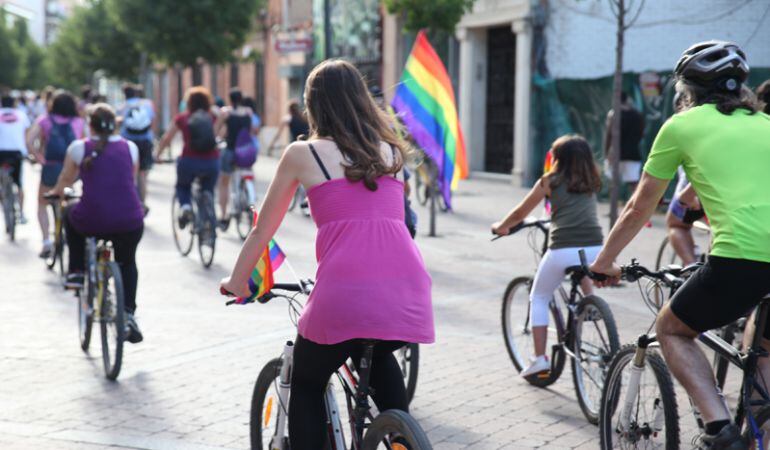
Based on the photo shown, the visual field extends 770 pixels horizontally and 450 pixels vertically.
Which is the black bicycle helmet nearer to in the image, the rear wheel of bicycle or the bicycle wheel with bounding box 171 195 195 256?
the rear wheel of bicycle

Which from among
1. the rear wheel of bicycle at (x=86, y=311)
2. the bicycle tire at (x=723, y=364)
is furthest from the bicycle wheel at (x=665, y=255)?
the rear wheel of bicycle at (x=86, y=311)

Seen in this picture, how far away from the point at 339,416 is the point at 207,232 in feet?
27.2

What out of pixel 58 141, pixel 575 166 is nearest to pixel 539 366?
pixel 575 166

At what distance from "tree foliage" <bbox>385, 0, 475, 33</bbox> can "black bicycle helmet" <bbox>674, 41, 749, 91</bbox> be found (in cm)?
Answer: 1995

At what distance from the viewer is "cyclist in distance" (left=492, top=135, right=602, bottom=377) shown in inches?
246

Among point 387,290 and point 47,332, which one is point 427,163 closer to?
point 47,332

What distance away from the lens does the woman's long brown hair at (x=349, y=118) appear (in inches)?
137

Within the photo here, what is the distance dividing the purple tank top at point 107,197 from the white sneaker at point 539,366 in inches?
105

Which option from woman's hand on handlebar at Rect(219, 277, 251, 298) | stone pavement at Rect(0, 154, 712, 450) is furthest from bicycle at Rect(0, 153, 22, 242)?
woman's hand on handlebar at Rect(219, 277, 251, 298)

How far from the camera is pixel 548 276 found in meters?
6.29

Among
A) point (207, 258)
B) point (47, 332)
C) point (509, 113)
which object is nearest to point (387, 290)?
point (47, 332)

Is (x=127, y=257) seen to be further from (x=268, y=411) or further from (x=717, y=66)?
(x=717, y=66)

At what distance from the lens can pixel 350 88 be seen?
3537 millimetres

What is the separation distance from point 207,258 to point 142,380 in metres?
5.01
